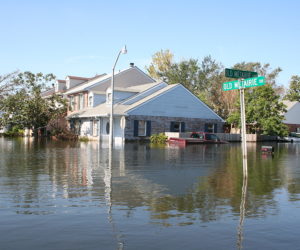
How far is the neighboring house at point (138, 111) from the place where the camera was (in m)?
40.2

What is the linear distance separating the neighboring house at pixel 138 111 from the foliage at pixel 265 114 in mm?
4662

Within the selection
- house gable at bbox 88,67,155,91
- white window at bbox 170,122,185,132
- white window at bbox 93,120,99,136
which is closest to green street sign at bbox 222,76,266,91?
white window at bbox 170,122,185,132

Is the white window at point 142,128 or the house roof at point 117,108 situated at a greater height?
the house roof at point 117,108

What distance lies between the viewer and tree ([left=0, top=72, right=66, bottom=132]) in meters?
46.2

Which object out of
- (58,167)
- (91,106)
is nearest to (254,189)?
(58,167)

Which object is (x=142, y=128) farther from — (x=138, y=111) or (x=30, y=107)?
(x=30, y=107)

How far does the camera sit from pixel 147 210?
7.84m

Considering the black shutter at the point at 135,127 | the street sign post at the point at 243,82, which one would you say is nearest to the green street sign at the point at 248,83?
the street sign post at the point at 243,82

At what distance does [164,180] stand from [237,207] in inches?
161

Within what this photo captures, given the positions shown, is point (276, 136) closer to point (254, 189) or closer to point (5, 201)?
point (254, 189)

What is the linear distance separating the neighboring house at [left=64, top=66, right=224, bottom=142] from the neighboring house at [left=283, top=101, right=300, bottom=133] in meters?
19.3

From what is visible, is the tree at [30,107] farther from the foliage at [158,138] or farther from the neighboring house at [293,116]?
the neighboring house at [293,116]

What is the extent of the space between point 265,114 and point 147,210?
41865 mm

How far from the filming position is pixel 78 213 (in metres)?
7.53
